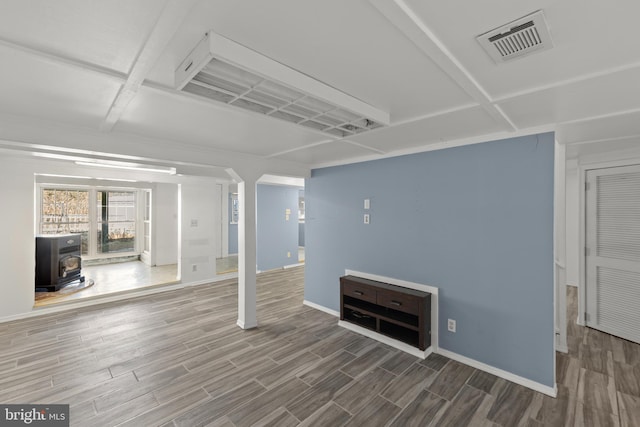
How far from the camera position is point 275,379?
8.82ft

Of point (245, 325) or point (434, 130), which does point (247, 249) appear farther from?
point (434, 130)

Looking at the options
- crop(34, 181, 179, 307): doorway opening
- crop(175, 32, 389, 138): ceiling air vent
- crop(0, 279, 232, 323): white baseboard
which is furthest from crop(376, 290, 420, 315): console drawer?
crop(34, 181, 179, 307): doorway opening

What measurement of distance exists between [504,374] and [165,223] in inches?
316

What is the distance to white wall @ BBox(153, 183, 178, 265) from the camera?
757 cm

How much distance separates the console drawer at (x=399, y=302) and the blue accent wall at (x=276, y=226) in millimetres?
4305

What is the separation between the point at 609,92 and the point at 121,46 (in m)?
2.82

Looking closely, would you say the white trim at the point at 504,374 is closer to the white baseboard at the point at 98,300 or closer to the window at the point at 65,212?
the white baseboard at the point at 98,300

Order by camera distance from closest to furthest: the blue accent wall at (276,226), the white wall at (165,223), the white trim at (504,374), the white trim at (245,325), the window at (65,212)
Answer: the white trim at (504,374) < the white trim at (245,325) < the window at (65,212) < the blue accent wall at (276,226) < the white wall at (165,223)

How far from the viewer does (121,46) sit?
1.29 meters

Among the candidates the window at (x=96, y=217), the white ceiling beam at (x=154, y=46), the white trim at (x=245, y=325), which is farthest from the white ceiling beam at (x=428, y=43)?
the window at (x=96, y=217)

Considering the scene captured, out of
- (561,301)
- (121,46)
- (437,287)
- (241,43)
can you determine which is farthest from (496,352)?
(121,46)

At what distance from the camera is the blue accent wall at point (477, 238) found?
2.55 meters

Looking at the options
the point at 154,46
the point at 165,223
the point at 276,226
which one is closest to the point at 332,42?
the point at 154,46

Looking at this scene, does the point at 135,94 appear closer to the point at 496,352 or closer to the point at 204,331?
the point at 204,331
